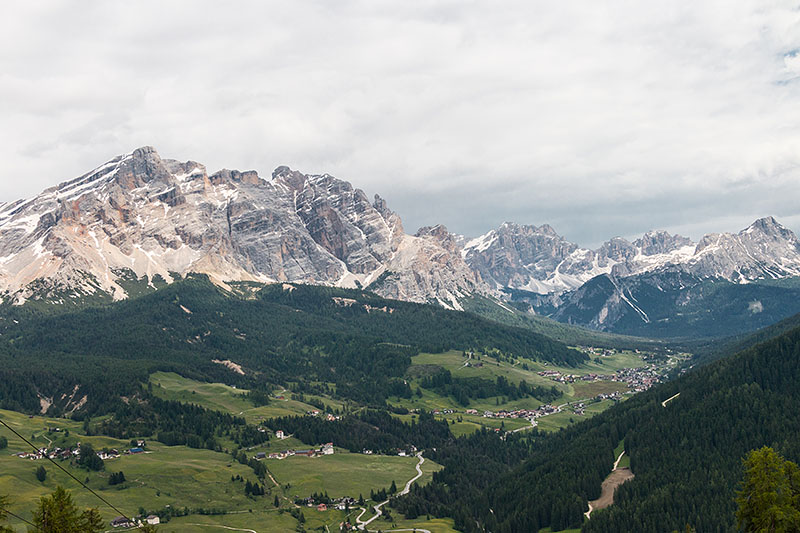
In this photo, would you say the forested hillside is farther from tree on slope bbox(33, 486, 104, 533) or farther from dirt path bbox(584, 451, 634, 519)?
tree on slope bbox(33, 486, 104, 533)

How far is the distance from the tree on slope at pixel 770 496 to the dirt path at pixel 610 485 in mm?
89966

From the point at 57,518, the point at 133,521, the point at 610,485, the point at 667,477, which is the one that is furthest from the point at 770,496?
the point at 133,521

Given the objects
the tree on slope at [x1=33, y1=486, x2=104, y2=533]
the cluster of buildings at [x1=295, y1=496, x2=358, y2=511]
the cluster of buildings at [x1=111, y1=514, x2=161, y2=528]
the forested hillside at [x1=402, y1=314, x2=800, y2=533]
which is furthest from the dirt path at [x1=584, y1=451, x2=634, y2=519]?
the tree on slope at [x1=33, y1=486, x2=104, y2=533]

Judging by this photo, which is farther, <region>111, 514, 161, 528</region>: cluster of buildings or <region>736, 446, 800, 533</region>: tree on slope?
<region>111, 514, 161, 528</region>: cluster of buildings

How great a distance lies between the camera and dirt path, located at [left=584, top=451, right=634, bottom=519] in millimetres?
167500

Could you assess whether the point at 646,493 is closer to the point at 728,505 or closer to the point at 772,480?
the point at 728,505

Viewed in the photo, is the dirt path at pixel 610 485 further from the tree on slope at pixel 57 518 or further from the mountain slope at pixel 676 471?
the tree on slope at pixel 57 518

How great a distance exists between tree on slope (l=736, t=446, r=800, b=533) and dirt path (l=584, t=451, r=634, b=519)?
89966mm

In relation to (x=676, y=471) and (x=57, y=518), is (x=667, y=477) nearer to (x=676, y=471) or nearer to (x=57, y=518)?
(x=676, y=471)

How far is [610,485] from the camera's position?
581ft

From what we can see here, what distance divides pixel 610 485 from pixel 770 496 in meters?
107

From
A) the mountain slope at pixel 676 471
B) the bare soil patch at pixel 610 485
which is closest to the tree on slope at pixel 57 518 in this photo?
the mountain slope at pixel 676 471

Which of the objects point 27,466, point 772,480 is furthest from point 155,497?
point 772,480

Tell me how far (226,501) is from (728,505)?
5000 inches
